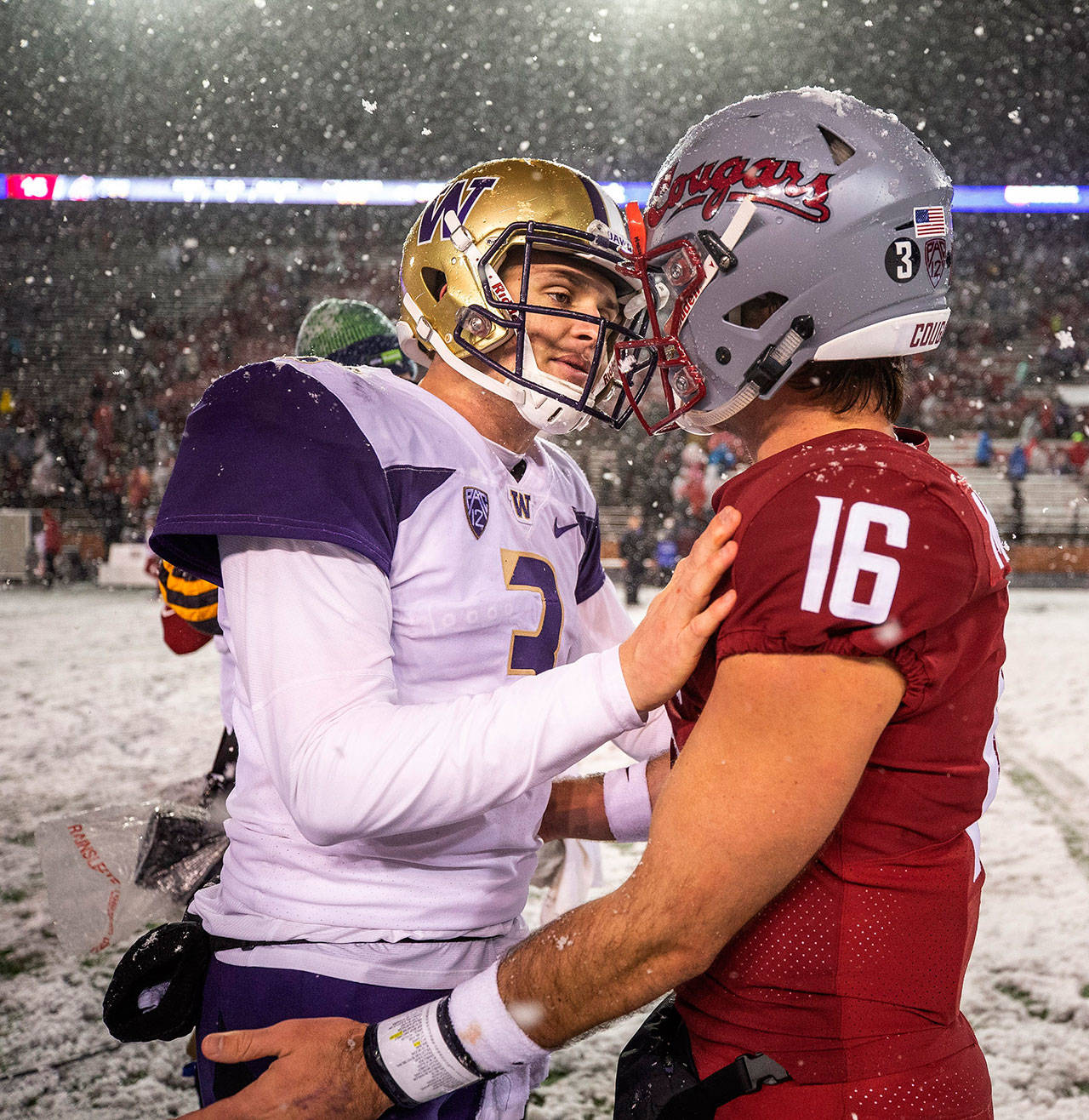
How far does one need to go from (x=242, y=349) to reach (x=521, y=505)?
823 inches

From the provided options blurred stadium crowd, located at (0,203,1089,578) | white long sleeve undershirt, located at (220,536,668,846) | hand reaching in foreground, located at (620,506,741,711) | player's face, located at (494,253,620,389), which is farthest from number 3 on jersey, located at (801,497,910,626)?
blurred stadium crowd, located at (0,203,1089,578)

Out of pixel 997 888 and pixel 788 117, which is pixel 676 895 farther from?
pixel 997 888

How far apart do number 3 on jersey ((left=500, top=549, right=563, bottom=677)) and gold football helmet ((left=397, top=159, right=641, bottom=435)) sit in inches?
11.9

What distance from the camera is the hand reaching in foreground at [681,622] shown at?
1.22 m

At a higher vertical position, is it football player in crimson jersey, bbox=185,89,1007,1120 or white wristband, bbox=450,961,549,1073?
football player in crimson jersey, bbox=185,89,1007,1120

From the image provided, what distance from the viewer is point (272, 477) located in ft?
4.68

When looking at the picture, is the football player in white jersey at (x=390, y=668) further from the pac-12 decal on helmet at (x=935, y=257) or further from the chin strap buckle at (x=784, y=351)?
the pac-12 decal on helmet at (x=935, y=257)

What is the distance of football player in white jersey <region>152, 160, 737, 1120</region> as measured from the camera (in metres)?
1.32

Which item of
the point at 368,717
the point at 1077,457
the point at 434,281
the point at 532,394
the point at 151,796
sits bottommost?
the point at 151,796

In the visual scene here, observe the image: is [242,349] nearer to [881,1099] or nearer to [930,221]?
[930,221]

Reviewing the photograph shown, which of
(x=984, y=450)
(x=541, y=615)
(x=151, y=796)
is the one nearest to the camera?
(x=541, y=615)

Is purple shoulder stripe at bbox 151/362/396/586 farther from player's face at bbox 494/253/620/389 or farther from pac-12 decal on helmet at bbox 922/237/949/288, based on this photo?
pac-12 decal on helmet at bbox 922/237/949/288

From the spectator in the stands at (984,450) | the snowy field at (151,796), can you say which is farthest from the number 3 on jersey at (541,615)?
the spectator in the stands at (984,450)

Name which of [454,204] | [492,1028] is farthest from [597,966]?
[454,204]
